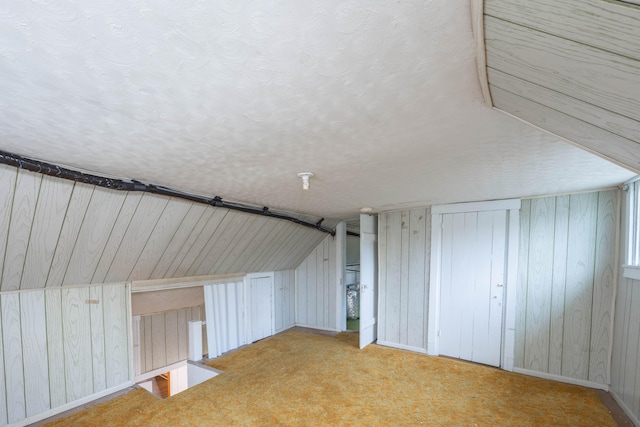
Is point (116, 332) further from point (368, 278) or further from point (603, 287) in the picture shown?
point (603, 287)

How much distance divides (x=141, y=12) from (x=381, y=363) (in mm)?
3914

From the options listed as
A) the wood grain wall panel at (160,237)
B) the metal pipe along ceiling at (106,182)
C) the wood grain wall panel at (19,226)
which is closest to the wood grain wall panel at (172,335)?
the wood grain wall panel at (160,237)

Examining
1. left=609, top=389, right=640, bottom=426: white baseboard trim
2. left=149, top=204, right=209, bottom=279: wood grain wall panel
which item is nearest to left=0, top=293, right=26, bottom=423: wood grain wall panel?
left=149, top=204, right=209, bottom=279: wood grain wall panel

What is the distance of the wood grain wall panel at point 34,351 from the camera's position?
2467 mm

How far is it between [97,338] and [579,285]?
4961 mm

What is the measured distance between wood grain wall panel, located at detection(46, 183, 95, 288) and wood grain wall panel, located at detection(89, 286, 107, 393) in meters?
0.35

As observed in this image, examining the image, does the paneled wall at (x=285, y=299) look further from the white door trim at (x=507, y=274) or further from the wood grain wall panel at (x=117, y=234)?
the wood grain wall panel at (x=117, y=234)

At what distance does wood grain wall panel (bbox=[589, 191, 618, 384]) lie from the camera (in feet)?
9.34

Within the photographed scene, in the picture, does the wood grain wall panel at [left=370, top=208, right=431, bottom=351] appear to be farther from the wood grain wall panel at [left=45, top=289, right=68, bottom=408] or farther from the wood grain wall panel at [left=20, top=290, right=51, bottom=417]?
the wood grain wall panel at [left=20, top=290, right=51, bottom=417]

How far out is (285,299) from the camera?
215 inches

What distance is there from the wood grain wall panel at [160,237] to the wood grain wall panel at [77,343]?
1.60 ft

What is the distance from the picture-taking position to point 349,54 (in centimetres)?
85

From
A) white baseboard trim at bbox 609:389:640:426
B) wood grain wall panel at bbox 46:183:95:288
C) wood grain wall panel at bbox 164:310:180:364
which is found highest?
wood grain wall panel at bbox 46:183:95:288

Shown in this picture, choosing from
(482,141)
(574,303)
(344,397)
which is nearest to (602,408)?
(574,303)
